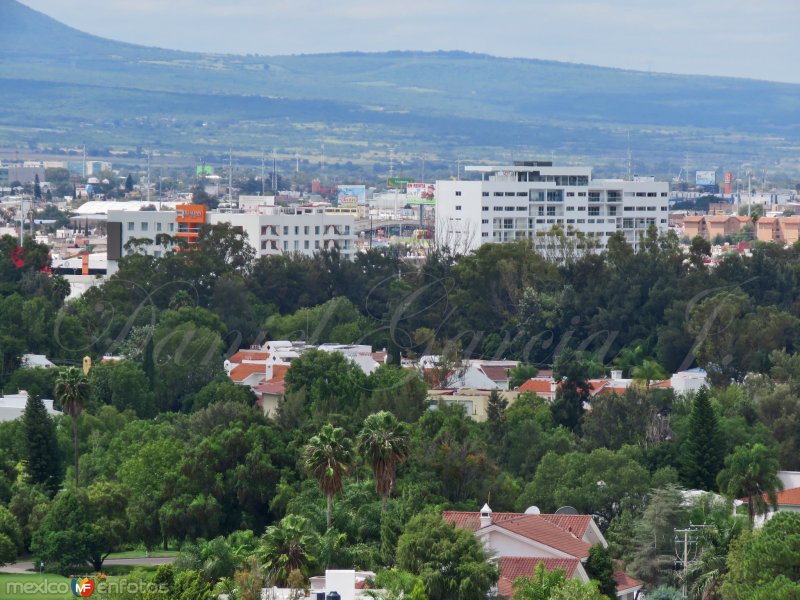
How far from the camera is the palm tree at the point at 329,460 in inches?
1917

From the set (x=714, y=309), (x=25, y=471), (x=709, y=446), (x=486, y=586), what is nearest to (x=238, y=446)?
(x=25, y=471)

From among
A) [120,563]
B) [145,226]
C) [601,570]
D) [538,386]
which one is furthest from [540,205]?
[601,570]

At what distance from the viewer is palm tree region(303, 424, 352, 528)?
48688mm

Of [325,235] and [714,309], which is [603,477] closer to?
[714,309]

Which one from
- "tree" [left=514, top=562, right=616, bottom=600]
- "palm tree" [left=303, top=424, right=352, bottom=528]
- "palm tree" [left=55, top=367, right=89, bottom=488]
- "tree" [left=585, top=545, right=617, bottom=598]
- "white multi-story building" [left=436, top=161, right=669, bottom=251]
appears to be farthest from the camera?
"white multi-story building" [left=436, top=161, right=669, bottom=251]

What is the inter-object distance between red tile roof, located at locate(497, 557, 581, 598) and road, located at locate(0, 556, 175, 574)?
36.5 feet

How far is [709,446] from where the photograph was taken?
59.6 m

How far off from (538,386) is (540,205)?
2150 inches

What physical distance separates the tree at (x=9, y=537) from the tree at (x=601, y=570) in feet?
50.4

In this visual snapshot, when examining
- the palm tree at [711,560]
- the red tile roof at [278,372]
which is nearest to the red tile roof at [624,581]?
the palm tree at [711,560]

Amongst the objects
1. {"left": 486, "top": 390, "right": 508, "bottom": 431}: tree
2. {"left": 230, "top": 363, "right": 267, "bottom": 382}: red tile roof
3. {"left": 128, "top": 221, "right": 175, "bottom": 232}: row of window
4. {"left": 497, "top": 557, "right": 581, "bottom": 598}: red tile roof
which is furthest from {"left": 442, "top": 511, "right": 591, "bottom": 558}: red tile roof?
{"left": 128, "top": 221, "right": 175, "bottom": 232}: row of window

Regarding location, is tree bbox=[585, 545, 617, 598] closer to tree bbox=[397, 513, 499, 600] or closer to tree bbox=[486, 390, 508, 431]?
tree bbox=[397, 513, 499, 600]

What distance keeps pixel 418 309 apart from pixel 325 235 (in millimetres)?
43813

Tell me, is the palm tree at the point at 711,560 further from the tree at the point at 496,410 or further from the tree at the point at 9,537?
the tree at the point at 496,410
